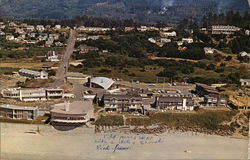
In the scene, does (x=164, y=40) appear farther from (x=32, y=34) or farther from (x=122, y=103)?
(x=122, y=103)

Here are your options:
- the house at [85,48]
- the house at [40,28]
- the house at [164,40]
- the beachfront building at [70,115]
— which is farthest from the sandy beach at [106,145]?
the house at [40,28]

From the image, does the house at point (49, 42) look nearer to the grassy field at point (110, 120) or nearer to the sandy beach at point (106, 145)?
the grassy field at point (110, 120)

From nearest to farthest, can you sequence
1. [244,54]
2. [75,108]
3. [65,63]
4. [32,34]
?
[75,108] → [65,63] → [244,54] → [32,34]

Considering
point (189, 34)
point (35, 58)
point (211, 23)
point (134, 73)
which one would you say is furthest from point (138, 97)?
point (211, 23)

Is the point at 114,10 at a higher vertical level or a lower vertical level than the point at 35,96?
higher

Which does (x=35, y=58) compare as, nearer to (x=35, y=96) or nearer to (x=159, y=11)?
(x=35, y=96)

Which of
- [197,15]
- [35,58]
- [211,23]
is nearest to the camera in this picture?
[35,58]

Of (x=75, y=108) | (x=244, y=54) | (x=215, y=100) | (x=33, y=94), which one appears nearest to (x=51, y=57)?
(x=33, y=94)
